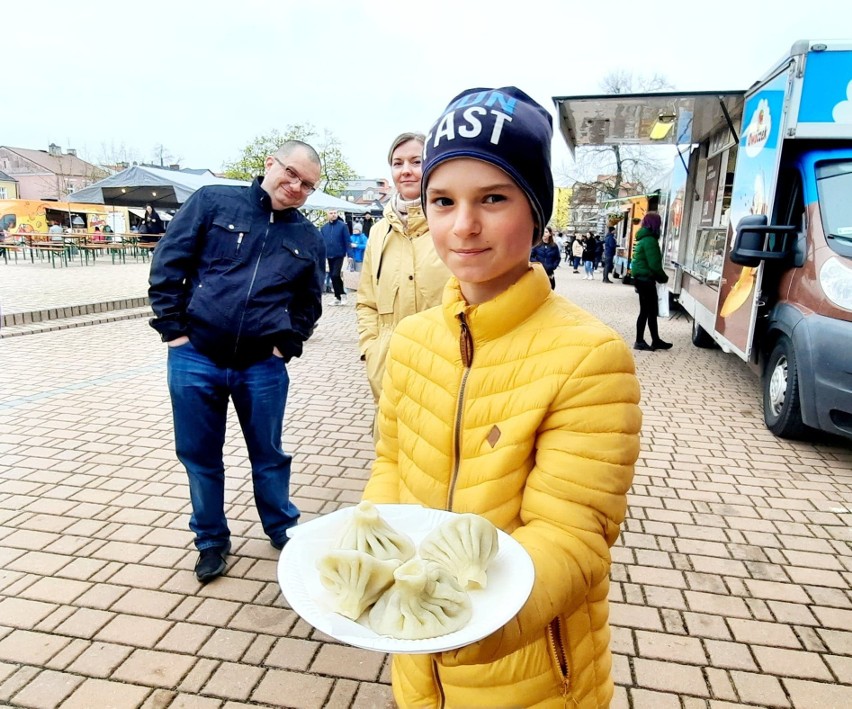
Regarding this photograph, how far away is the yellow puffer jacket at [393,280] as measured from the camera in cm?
346

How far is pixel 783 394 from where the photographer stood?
575 cm

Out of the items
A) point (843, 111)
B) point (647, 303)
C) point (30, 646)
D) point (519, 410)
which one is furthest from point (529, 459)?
point (647, 303)

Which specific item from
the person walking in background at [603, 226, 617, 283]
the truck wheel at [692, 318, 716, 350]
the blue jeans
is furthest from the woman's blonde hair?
the person walking in background at [603, 226, 617, 283]

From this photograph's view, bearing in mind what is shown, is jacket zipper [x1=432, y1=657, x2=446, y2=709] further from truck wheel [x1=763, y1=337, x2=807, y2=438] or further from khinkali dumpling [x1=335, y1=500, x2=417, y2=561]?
truck wheel [x1=763, y1=337, x2=807, y2=438]

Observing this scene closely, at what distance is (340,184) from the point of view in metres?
40.8

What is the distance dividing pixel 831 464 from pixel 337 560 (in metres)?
5.53

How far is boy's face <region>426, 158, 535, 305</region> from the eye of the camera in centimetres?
128

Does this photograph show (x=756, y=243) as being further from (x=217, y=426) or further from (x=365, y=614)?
(x=365, y=614)

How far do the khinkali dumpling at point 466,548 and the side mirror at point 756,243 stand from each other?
5.28m

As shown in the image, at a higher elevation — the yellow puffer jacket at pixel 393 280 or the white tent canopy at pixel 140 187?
the white tent canopy at pixel 140 187

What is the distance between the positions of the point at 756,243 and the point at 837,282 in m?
0.96

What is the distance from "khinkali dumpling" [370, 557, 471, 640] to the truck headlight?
4.95 meters

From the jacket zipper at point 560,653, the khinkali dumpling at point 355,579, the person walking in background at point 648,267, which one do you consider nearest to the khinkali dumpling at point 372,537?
the khinkali dumpling at point 355,579

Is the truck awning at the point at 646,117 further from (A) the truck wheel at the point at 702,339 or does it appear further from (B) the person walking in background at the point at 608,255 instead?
(B) the person walking in background at the point at 608,255
